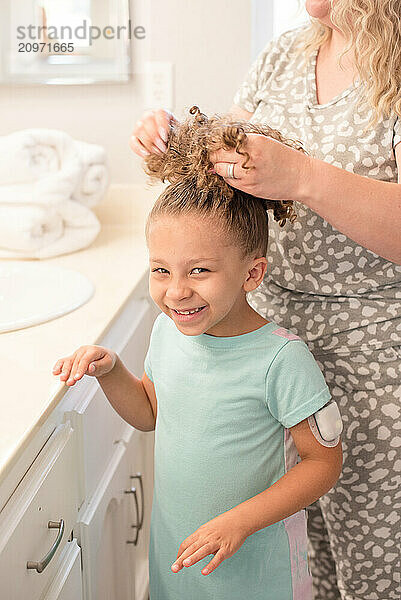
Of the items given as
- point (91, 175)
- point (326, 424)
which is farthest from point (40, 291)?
point (326, 424)

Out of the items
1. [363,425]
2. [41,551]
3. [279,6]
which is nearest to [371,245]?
[363,425]

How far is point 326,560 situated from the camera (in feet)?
5.21

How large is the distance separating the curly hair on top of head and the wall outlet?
0.97 meters

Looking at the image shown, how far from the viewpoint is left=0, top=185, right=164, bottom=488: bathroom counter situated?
101cm

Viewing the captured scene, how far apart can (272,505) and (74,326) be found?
513mm

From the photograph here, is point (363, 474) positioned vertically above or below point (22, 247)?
below

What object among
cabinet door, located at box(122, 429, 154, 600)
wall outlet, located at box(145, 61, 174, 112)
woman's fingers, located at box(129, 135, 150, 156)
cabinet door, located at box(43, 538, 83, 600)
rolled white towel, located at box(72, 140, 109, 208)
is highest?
woman's fingers, located at box(129, 135, 150, 156)

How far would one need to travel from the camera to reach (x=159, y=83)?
81.0 inches

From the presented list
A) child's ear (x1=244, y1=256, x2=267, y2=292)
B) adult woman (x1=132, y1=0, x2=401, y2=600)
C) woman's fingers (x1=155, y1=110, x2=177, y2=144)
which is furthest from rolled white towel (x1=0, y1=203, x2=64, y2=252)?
child's ear (x1=244, y1=256, x2=267, y2=292)

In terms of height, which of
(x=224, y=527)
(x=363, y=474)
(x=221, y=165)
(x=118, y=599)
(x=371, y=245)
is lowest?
(x=118, y=599)

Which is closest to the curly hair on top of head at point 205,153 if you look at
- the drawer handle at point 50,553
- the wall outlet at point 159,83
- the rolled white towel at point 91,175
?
the drawer handle at point 50,553

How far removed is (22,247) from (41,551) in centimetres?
86

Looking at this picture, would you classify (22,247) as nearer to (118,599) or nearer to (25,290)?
(25,290)

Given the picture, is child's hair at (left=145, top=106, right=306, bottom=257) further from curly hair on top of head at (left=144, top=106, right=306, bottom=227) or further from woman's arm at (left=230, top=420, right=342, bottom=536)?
woman's arm at (left=230, top=420, right=342, bottom=536)
